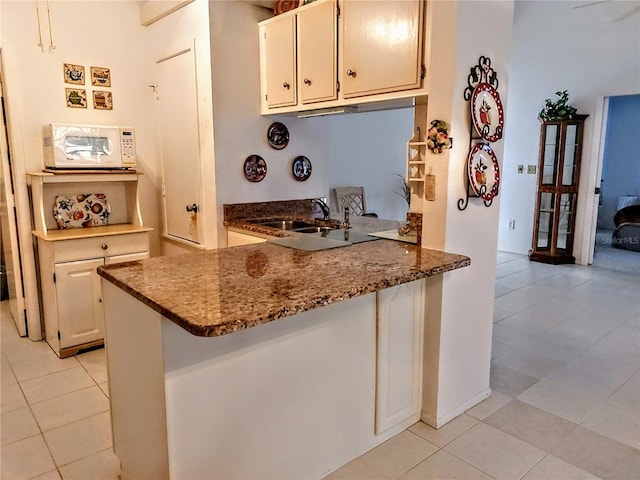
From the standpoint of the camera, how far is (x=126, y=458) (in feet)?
5.73

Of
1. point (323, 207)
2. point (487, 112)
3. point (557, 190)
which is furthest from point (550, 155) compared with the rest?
point (487, 112)

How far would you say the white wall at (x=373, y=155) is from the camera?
548 cm

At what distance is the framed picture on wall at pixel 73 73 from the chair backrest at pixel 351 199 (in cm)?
288

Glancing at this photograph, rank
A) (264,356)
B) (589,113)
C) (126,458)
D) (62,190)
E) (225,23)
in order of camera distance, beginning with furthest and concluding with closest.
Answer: (589,113) → (62,190) → (225,23) → (126,458) → (264,356)

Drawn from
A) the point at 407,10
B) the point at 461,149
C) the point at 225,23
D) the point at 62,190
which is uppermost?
the point at 225,23

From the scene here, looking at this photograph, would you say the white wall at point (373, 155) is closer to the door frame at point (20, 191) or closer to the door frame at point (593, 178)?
the door frame at point (593, 178)

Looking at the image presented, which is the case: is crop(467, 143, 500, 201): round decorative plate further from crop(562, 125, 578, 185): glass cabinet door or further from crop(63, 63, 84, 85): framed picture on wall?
crop(562, 125, 578, 185): glass cabinet door

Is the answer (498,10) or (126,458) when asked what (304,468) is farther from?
(498,10)

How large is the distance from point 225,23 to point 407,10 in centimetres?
128

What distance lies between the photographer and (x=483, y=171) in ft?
7.00

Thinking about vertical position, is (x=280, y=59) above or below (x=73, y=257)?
above

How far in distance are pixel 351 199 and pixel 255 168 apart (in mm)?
2469

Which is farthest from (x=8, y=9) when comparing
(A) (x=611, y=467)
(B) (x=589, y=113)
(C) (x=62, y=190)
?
(B) (x=589, y=113)

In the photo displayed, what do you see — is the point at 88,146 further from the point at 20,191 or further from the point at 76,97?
the point at 20,191
